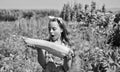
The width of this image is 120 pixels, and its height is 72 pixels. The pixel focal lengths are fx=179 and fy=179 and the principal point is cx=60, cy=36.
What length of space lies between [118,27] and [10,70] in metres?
5.29

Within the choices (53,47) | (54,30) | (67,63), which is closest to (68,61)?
(67,63)

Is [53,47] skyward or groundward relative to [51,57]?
skyward

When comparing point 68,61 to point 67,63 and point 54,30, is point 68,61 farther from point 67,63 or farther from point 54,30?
point 54,30

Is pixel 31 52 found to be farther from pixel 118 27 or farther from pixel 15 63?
pixel 118 27

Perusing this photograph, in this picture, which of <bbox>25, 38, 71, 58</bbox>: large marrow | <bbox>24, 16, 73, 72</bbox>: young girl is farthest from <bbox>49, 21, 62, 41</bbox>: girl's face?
<bbox>25, 38, 71, 58</bbox>: large marrow

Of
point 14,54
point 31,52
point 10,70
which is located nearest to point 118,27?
point 31,52

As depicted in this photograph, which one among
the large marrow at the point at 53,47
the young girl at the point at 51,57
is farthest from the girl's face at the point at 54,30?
the large marrow at the point at 53,47

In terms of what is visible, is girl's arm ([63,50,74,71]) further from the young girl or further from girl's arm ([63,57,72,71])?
the young girl

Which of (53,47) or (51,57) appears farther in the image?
(51,57)

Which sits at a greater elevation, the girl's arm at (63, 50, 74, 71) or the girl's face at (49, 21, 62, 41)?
the girl's face at (49, 21, 62, 41)

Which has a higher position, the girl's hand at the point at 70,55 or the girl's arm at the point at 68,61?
the girl's hand at the point at 70,55

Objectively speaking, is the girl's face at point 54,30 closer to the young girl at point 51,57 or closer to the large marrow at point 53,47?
the young girl at point 51,57

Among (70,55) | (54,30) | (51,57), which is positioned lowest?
(51,57)

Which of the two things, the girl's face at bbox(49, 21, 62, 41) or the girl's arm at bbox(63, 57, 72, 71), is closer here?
the girl's arm at bbox(63, 57, 72, 71)
